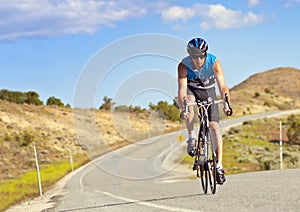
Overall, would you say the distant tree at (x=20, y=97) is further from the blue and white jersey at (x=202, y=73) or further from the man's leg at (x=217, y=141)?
the blue and white jersey at (x=202, y=73)

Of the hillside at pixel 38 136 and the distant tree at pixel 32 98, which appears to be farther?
the distant tree at pixel 32 98

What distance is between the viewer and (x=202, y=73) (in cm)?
848

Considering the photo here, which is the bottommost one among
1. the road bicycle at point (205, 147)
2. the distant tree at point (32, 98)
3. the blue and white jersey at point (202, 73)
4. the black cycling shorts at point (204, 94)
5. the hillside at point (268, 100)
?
the road bicycle at point (205, 147)

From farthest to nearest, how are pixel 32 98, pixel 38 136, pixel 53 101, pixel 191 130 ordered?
pixel 53 101 → pixel 32 98 → pixel 38 136 → pixel 191 130

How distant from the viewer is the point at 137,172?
38.8 meters

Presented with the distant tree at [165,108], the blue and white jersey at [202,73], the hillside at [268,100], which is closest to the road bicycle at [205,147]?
the blue and white jersey at [202,73]

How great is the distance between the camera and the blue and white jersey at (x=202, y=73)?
8.41 metres

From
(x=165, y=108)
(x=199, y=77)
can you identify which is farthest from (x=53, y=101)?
(x=199, y=77)

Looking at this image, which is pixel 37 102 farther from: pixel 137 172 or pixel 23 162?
pixel 137 172

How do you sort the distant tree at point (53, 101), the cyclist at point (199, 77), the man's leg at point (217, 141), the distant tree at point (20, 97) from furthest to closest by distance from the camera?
the distant tree at point (53, 101) < the distant tree at point (20, 97) < the man's leg at point (217, 141) < the cyclist at point (199, 77)

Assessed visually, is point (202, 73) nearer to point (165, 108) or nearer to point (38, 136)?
point (165, 108)

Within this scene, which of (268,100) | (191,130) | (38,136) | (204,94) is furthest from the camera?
(268,100)

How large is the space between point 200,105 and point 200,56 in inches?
32.6

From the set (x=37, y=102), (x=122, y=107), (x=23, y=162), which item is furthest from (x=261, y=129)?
(x=122, y=107)
